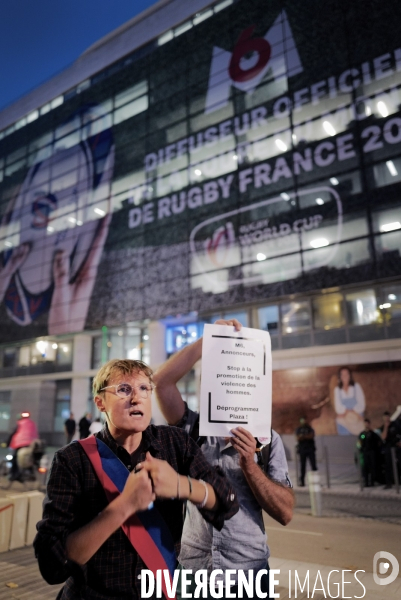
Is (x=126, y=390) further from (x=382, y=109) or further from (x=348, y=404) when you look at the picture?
(x=382, y=109)

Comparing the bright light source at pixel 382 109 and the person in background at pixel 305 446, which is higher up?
the bright light source at pixel 382 109

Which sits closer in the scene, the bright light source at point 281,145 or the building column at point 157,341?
the bright light source at point 281,145

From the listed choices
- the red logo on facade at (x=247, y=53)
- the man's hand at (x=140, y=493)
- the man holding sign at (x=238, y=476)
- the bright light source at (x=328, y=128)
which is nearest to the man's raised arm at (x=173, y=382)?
the man holding sign at (x=238, y=476)

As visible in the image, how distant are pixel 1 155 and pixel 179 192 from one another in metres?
22.5

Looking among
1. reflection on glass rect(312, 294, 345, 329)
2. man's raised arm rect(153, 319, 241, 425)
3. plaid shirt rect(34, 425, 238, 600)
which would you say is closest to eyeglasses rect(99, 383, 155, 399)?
plaid shirt rect(34, 425, 238, 600)

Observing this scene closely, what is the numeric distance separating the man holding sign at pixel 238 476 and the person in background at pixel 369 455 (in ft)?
38.0

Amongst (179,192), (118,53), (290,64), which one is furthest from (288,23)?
(118,53)

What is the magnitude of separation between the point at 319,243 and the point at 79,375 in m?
19.4

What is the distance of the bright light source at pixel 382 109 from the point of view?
20578 millimetres

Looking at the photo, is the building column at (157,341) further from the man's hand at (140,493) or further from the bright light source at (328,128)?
the man's hand at (140,493)

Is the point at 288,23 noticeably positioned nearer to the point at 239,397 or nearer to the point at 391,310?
the point at 391,310

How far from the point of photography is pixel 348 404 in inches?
810

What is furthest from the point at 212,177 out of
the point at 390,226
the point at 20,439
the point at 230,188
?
the point at 20,439

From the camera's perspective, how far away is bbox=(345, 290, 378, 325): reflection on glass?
2090cm
